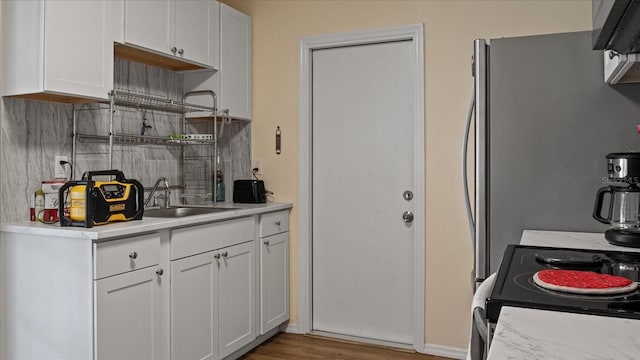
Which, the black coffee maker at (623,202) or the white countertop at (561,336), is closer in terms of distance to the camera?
the white countertop at (561,336)

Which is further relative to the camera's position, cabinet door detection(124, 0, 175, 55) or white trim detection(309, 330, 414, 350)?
white trim detection(309, 330, 414, 350)

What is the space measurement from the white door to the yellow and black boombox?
4.85ft

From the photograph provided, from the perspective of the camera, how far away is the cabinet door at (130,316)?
2.10 meters

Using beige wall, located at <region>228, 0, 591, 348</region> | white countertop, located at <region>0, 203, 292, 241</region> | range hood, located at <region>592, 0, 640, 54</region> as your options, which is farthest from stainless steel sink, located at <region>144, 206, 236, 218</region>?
range hood, located at <region>592, 0, 640, 54</region>

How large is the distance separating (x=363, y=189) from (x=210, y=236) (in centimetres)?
113

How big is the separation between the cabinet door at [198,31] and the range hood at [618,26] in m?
2.26

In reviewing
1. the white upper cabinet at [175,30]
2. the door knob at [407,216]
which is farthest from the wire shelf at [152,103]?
the door knob at [407,216]

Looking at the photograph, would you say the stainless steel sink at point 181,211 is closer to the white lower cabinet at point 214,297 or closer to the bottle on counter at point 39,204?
the white lower cabinet at point 214,297

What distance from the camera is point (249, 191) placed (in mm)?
3445

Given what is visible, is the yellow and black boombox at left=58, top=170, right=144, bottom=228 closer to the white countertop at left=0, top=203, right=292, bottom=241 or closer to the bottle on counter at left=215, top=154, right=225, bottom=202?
the white countertop at left=0, top=203, right=292, bottom=241

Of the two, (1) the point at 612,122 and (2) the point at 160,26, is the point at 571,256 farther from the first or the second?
(2) the point at 160,26

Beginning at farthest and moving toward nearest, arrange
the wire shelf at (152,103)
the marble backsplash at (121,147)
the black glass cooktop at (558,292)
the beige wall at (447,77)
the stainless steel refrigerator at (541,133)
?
the beige wall at (447,77) → the wire shelf at (152,103) → the marble backsplash at (121,147) → the stainless steel refrigerator at (541,133) → the black glass cooktop at (558,292)

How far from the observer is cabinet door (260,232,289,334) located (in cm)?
329

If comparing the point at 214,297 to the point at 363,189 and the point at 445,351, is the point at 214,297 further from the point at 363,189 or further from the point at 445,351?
the point at 445,351
